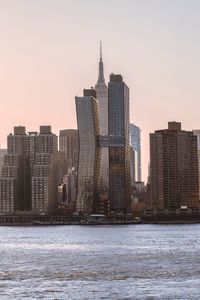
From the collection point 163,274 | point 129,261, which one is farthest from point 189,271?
point 129,261

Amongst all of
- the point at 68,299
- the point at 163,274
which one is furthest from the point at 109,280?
the point at 68,299

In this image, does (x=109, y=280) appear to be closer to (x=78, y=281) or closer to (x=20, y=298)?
(x=78, y=281)

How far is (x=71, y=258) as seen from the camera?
119 meters

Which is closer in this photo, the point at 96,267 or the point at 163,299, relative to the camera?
the point at 163,299

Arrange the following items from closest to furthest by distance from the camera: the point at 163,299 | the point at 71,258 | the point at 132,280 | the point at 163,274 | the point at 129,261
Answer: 1. the point at 163,299
2. the point at 132,280
3. the point at 163,274
4. the point at 129,261
5. the point at 71,258

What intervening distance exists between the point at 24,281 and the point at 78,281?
5714 mm

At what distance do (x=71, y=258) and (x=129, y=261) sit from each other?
13.6 meters

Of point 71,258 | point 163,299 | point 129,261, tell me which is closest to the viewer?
point 163,299

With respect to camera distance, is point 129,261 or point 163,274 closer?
point 163,274

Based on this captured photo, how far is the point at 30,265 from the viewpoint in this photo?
4092 inches

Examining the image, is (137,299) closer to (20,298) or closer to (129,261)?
(20,298)

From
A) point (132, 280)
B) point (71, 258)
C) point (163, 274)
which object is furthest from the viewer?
point (71, 258)

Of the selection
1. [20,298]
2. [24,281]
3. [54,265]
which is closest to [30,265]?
[54,265]

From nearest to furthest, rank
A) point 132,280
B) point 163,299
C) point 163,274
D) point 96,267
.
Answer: point 163,299 → point 132,280 → point 163,274 → point 96,267
